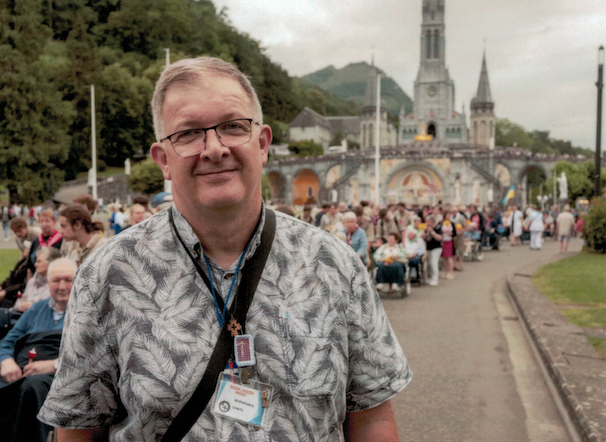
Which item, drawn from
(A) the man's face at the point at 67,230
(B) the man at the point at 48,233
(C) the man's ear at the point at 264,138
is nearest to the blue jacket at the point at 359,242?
(B) the man at the point at 48,233

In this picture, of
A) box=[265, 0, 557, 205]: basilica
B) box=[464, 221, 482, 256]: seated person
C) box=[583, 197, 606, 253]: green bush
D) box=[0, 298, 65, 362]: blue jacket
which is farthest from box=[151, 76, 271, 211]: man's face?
box=[265, 0, 557, 205]: basilica

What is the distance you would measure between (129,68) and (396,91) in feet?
480

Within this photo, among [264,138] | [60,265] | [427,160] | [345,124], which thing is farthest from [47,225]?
[345,124]

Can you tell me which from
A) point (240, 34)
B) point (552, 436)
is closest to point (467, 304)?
point (552, 436)

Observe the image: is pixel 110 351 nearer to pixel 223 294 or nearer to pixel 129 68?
pixel 223 294

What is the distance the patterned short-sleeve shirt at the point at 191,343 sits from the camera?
1591mm

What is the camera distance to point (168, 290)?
64.2 inches

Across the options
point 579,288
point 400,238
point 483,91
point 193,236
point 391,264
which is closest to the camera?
point 193,236

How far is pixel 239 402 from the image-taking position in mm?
1571

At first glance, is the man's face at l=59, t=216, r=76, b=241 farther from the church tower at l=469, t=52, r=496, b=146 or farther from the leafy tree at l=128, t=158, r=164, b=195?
the church tower at l=469, t=52, r=496, b=146

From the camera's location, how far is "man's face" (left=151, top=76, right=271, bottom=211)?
1628mm

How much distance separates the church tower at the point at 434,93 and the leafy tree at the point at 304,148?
14289 mm

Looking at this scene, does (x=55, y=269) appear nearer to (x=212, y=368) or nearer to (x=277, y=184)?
(x=212, y=368)

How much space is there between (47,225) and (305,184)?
66.5 metres
